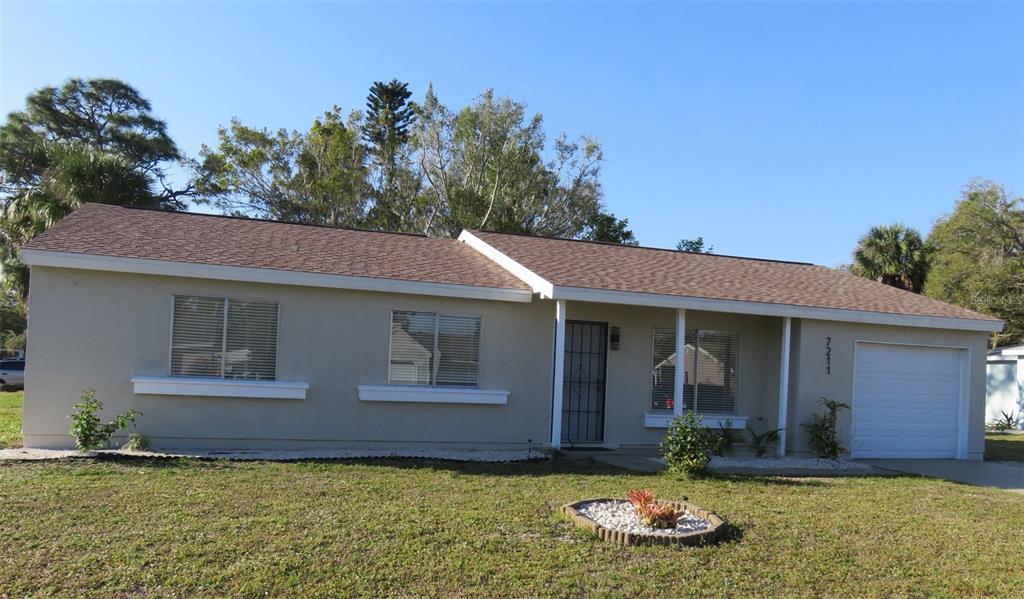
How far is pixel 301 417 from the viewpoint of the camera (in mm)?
11570

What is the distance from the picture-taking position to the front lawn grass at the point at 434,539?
18.0ft

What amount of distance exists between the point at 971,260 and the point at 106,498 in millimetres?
33492

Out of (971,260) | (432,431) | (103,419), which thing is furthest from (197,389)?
(971,260)

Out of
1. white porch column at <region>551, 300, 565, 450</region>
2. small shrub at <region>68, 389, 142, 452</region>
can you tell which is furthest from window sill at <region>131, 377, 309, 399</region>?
white porch column at <region>551, 300, 565, 450</region>

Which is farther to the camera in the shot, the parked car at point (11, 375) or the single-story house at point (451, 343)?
the parked car at point (11, 375)

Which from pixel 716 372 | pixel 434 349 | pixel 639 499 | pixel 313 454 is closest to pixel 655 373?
pixel 716 372

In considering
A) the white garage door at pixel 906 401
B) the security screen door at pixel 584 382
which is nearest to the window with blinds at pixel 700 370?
the security screen door at pixel 584 382

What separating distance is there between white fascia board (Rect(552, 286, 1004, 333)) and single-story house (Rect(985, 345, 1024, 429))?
36.2ft

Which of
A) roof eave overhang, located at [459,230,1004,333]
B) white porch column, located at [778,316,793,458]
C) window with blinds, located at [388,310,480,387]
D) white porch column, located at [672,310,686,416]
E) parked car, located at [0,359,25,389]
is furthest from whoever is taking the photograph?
parked car, located at [0,359,25,389]

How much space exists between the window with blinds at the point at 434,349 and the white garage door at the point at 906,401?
22.0 feet

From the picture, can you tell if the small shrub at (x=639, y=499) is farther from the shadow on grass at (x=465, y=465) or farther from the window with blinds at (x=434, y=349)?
the window with blinds at (x=434, y=349)

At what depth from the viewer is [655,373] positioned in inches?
537

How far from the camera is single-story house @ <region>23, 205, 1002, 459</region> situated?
10.8m

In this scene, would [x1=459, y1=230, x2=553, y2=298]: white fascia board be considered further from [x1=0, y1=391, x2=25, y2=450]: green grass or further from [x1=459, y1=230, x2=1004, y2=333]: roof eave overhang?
[x1=0, y1=391, x2=25, y2=450]: green grass
